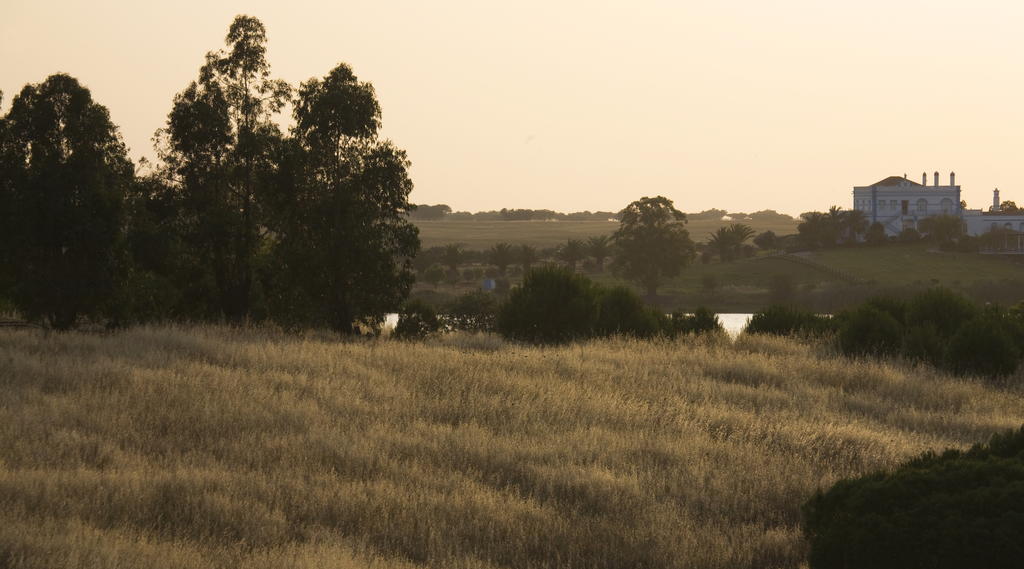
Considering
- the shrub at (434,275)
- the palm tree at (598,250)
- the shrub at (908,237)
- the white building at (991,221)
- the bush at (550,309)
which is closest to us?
the bush at (550,309)

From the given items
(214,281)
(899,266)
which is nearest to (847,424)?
(214,281)

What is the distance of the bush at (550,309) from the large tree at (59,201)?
10531 millimetres

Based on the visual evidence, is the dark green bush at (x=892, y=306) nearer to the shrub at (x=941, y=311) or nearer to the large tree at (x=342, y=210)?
the shrub at (x=941, y=311)

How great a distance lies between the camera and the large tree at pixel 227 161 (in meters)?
25.5

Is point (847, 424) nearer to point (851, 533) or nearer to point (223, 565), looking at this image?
point (851, 533)

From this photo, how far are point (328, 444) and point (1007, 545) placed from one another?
707 cm

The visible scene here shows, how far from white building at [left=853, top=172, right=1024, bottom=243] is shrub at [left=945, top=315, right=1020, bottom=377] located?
10335cm

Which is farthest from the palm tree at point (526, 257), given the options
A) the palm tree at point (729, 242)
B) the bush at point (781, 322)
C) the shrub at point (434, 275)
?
the bush at point (781, 322)

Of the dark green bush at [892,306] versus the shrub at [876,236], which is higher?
the shrub at [876,236]

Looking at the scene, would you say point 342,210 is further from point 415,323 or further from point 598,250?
point 598,250

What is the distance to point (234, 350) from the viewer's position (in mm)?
17953

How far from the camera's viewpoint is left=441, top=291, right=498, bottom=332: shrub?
47250 millimetres

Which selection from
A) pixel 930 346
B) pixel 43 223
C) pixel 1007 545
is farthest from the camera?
pixel 930 346

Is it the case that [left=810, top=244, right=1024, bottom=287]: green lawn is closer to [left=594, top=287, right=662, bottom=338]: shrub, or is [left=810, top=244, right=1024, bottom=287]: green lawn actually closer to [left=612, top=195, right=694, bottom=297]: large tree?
[left=612, top=195, right=694, bottom=297]: large tree
